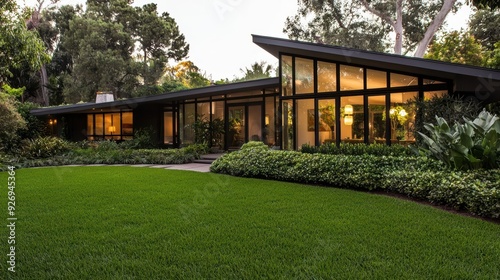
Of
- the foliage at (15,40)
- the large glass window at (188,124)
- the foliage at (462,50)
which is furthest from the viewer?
the foliage at (462,50)

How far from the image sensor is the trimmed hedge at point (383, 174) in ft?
15.7

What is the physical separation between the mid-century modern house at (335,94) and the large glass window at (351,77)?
30 mm

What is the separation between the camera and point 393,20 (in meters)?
19.5

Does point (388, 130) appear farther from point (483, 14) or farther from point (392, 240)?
point (483, 14)

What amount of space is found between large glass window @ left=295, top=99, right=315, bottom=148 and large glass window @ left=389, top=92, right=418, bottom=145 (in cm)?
252

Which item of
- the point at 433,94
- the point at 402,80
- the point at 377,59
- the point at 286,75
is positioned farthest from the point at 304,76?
the point at 433,94

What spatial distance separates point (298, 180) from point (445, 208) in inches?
130

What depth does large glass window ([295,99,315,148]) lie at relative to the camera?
36.0 feet

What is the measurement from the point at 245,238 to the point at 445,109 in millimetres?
7236

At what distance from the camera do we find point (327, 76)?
1056 cm

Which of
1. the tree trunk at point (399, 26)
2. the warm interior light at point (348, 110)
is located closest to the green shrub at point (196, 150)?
the warm interior light at point (348, 110)

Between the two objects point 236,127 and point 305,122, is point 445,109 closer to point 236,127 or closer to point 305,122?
point 305,122

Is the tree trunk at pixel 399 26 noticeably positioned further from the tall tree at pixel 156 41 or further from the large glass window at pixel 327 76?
the tall tree at pixel 156 41

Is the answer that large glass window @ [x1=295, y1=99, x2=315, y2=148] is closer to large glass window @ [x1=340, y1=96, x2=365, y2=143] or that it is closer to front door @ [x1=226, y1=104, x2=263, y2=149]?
large glass window @ [x1=340, y1=96, x2=365, y2=143]
